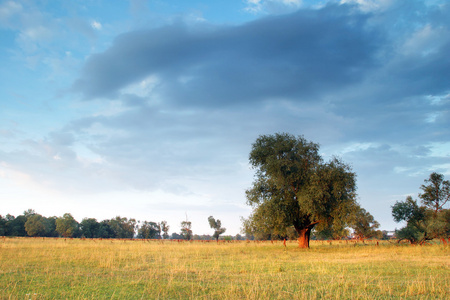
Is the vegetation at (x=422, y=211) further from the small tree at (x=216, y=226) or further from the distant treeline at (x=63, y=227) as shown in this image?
the small tree at (x=216, y=226)

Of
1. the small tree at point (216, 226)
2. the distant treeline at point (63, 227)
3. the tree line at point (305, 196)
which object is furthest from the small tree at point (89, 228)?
the tree line at point (305, 196)

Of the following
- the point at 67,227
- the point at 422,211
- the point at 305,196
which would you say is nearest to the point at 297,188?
the point at 305,196

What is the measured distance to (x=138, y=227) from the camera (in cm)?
14175

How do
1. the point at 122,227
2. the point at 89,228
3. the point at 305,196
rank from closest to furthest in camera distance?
the point at 305,196
the point at 89,228
the point at 122,227

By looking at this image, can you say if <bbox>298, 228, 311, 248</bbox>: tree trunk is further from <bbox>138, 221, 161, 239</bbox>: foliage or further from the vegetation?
<bbox>138, 221, 161, 239</bbox>: foliage

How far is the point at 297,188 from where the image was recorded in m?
34.4

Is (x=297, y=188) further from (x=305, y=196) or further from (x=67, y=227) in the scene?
(x=67, y=227)

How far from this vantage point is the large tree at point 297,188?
31547 mm

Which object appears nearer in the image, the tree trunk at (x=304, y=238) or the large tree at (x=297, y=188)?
the large tree at (x=297, y=188)

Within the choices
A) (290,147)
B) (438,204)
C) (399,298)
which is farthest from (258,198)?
(438,204)

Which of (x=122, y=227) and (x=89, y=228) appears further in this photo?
(x=122, y=227)

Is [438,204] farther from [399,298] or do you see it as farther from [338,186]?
[399,298]

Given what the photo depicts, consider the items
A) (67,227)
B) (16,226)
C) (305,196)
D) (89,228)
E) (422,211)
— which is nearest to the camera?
(305,196)

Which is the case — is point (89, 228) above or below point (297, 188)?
below
